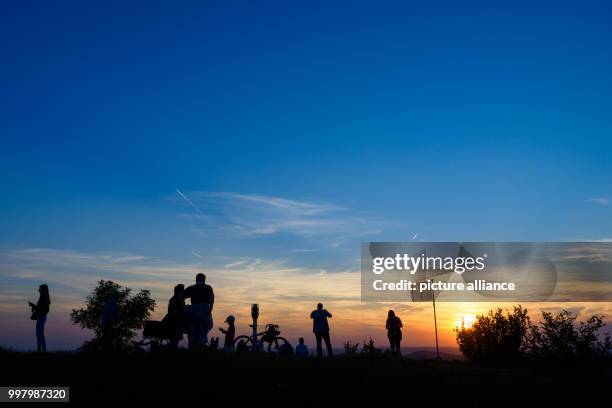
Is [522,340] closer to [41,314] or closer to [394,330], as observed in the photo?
[394,330]

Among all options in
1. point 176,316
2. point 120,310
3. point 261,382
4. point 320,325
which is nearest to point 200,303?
point 176,316

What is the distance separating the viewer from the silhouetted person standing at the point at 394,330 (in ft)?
78.2

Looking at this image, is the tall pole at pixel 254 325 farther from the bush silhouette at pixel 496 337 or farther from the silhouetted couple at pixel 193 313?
the bush silhouette at pixel 496 337

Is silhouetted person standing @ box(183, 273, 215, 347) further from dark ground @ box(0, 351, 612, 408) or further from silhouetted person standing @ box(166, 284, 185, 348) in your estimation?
dark ground @ box(0, 351, 612, 408)

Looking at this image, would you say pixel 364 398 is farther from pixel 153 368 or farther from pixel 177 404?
pixel 153 368

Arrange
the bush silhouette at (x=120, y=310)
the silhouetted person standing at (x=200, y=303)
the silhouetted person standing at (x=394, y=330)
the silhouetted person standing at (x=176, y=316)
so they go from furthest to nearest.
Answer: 1. the bush silhouette at (x=120, y=310)
2. the silhouetted person standing at (x=394, y=330)
3. the silhouetted person standing at (x=176, y=316)
4. the silhouetted person standing at (x=200, y=303)

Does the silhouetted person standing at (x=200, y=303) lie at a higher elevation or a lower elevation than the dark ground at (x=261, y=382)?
higher

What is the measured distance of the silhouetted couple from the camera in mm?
16469

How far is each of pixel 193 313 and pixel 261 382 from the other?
4.52 meters

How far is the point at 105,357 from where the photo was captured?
48.2ft

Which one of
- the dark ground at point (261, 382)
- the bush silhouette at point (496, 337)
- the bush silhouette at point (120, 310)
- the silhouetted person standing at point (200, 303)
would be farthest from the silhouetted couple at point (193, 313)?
the bush silhouette at point (120, 310)

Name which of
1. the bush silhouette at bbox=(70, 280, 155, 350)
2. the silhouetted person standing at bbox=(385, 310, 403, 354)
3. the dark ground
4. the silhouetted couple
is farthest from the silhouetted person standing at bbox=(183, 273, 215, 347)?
the bush silhouette at bbox=(70, 280, 155, 350)

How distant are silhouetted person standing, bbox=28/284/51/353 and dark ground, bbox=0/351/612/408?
2.07 meters

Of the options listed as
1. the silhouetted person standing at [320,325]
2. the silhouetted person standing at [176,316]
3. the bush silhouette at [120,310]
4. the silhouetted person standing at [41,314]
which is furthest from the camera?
the bush silhouette at [120,310]
